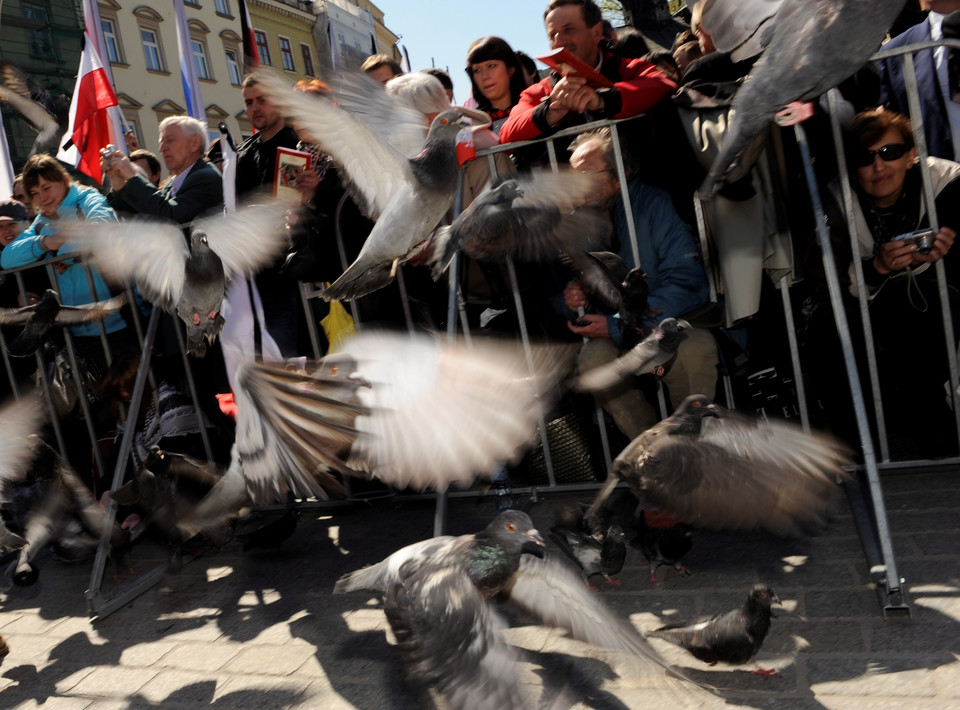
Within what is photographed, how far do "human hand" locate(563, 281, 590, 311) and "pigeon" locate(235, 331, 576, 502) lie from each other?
0.77 m

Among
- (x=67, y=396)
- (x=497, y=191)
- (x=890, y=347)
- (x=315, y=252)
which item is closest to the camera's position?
(x=497, y=191)

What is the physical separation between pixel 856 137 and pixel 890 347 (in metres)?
1.01

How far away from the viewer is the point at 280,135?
4660 millimetres

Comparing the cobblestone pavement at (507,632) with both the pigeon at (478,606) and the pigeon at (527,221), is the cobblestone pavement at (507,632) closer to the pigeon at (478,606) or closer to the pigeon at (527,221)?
the pigeon at (478,606)

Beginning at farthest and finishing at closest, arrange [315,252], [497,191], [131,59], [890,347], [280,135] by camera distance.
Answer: [131,59] → [280,135] → [315,252] → [890,347] → [497,191]

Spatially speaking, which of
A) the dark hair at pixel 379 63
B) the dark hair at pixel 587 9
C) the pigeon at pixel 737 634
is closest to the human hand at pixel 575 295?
the dark hair at pixel 587 9

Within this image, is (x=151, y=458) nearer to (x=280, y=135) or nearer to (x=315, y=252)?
(x=315, y=252)

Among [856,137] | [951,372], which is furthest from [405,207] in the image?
[951,372]

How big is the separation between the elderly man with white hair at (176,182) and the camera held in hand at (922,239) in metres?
3.75

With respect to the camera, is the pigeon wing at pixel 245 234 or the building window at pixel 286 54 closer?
the pigeon wing at pixel 245 234

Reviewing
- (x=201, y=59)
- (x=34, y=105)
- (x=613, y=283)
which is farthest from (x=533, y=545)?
(x=201, y=59)

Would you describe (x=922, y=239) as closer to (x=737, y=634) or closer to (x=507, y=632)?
(x=737, y=634)

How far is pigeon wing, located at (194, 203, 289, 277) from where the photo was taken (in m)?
3.93

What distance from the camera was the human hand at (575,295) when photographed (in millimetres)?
3678
